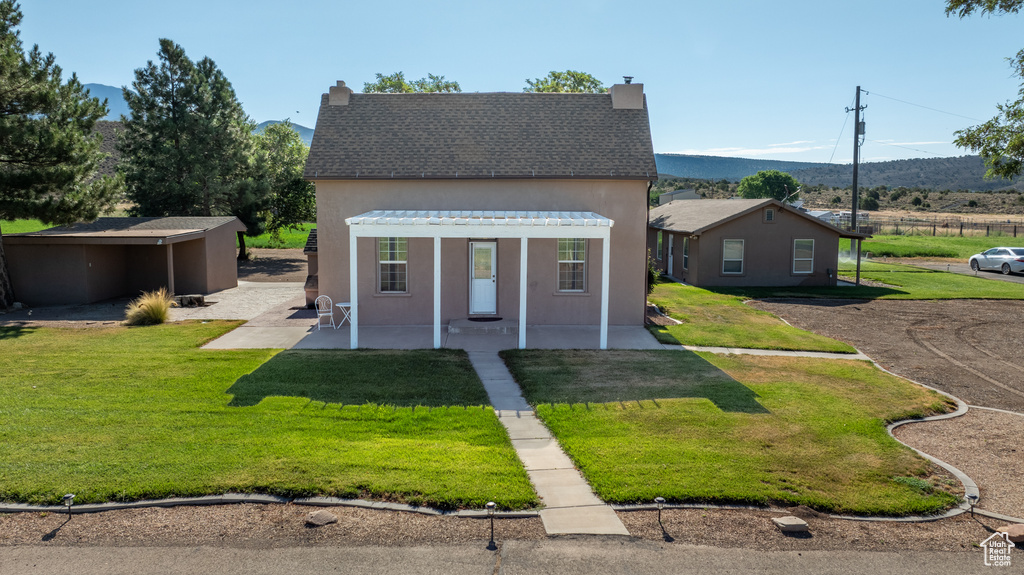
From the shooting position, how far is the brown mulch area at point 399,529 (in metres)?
6.17

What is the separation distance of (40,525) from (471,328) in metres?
10.2

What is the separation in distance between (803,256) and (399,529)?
2485 cm

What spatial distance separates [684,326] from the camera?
55.8 feet

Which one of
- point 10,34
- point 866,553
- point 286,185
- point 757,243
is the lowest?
point 866,553

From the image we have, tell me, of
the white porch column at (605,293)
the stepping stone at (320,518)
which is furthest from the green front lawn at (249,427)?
the white porch column at (605,293)

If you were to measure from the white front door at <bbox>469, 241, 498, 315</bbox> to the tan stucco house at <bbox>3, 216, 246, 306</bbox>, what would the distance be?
10.4 meters

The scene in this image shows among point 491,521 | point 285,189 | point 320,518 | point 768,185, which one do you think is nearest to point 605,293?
point 491,521

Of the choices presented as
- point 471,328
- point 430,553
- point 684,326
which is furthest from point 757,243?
point 430,553

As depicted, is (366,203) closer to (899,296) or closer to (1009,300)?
(899,296)

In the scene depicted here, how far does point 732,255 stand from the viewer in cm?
2716

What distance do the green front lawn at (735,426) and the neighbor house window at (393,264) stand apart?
4.43 metres

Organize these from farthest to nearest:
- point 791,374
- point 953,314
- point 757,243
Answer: point 757,243, point 953,314, point 791,374

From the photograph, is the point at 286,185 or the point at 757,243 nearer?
the point at 757,243
